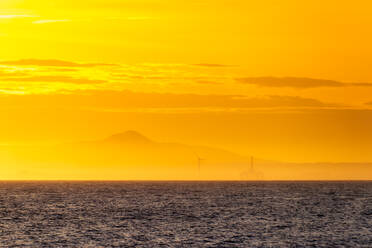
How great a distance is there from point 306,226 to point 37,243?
4579cm

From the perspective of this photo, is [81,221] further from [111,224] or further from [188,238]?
[188,238]

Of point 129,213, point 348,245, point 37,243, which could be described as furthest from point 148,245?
point 129,213

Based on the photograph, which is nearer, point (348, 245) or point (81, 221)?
point (348, 245)

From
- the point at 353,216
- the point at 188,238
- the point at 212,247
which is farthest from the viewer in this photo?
the point at 353,216

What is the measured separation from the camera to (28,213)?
516 ft

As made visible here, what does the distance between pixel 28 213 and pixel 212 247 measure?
241 ft

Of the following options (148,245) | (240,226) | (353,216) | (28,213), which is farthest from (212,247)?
(28,213)

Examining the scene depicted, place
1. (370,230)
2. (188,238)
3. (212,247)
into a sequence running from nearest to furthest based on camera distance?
(212,247), (188,238), (370,230)

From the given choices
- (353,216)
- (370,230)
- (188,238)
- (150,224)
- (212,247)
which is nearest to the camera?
(212,247)

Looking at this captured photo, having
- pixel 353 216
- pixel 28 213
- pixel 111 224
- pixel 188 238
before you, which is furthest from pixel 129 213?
pixel 188 238

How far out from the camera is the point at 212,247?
304ft

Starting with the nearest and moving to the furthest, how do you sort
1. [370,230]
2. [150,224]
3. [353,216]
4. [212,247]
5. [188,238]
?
[212,247]
[188,238]
[370,230]
[150,224]
[353,216]

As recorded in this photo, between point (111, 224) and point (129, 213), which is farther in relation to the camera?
point (129, 213)

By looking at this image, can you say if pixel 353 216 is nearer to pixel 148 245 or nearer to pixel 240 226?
pixel 240 226
